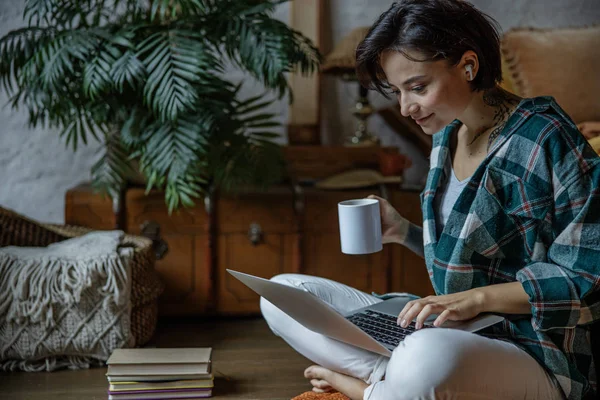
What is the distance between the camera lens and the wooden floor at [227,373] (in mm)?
1879

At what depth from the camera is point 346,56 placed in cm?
269

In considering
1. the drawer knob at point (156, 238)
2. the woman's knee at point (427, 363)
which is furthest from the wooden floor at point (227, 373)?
the woman's knee at point (427, 363)

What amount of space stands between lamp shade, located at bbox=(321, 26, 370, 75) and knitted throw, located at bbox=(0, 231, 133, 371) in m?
1.12

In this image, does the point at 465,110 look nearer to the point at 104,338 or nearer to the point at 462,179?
the point at 462,179

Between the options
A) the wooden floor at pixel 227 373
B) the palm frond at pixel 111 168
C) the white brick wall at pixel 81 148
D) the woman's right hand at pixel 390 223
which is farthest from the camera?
the white brick wall at pixel 81 148

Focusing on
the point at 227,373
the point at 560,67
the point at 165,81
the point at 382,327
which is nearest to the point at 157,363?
the point at 227,373

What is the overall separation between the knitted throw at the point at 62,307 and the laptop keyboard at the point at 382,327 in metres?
0.82

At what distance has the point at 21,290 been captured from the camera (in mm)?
2012

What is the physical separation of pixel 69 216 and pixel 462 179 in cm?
153

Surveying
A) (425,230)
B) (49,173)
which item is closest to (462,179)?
(425,230)

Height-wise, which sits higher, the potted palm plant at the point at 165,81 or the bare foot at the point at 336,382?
the potted palm plant at the point at 165,81

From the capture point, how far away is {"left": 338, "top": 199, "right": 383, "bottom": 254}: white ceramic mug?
5.05 ft

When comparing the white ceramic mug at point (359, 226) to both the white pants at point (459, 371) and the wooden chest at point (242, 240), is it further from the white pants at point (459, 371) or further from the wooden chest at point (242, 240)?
the wooden chest at point (242, 240)

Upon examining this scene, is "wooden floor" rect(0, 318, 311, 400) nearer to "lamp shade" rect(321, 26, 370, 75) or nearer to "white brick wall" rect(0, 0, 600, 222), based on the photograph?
"white brick wall" rect(0, 0, 600, 222)
